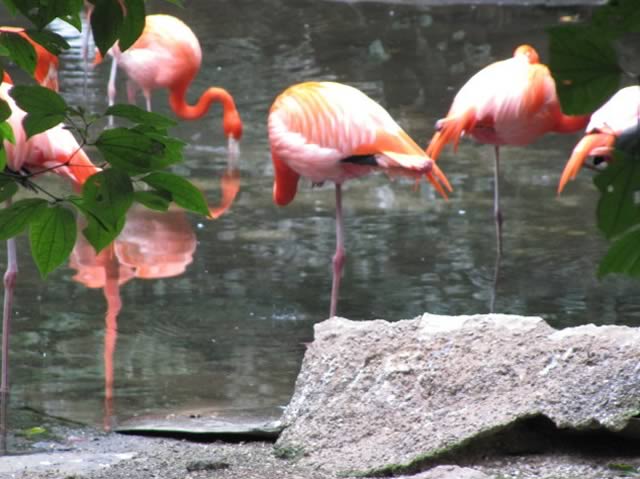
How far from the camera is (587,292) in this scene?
494 cm

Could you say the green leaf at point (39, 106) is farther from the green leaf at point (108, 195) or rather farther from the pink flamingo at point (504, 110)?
the pink flamingo at point (504, 110)

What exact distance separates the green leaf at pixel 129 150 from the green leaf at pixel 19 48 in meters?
0.22

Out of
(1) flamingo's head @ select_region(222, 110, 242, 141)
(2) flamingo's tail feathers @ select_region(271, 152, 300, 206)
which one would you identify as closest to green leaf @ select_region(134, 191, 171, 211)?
(2) flamingo's tail feathers @ select_region(271, 152, 300, 206)

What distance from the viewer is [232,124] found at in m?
7.14

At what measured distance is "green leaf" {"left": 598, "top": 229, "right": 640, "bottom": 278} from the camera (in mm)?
894

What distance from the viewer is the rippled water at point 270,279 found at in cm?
410

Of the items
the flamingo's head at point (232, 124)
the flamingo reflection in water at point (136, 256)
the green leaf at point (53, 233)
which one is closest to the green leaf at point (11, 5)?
the green leaf at point (53, 233)

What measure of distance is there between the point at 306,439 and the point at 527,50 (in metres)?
3.08

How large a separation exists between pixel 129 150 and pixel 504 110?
4137mm

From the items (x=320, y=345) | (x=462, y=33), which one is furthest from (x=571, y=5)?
(x=320, y=345)

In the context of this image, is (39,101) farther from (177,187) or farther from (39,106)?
(177,187)

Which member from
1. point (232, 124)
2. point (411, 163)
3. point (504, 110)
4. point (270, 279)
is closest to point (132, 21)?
point (411, 163)

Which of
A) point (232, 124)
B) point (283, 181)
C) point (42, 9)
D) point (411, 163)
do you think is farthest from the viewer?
point (232, 124)

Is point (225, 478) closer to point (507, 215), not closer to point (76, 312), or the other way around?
point (76, 312)
